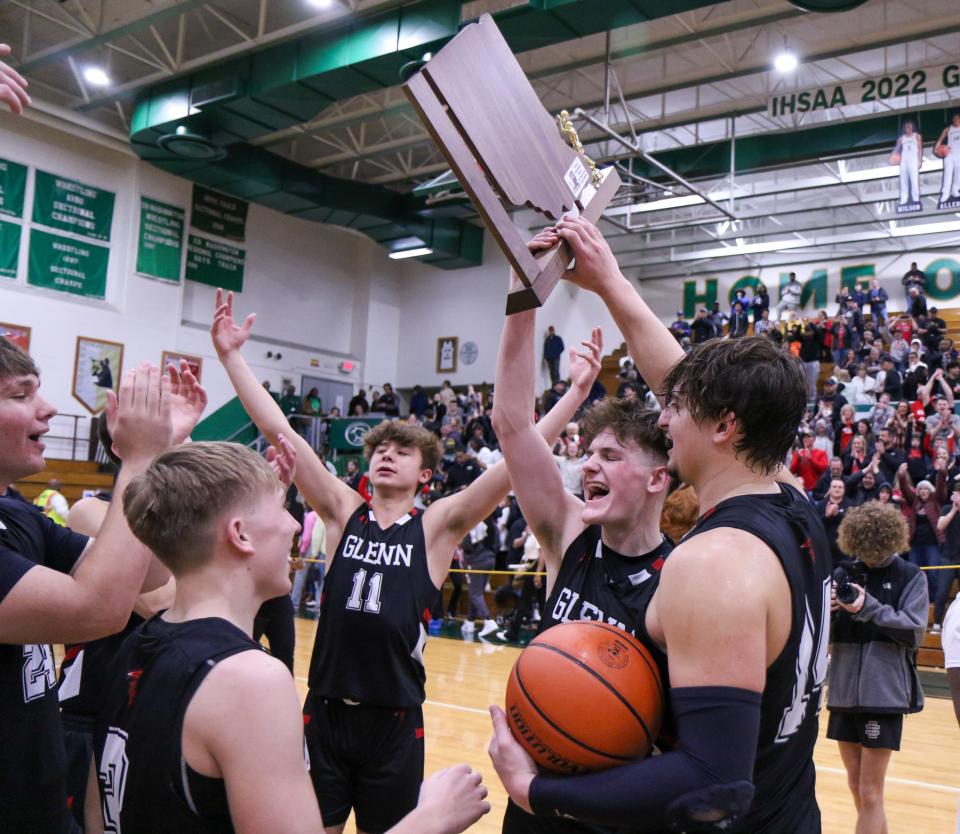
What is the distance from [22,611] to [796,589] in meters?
1.46

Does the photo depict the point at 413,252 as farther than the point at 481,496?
Yes

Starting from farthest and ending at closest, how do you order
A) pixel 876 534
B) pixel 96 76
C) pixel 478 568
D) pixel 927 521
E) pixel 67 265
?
1. pixel 67 265
2. pixel 96 76
3. pixel 478 568
4. pixel 927 521
5. pixel 876 534

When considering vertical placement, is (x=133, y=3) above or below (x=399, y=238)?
above

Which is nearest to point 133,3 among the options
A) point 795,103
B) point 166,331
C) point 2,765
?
point 166,331

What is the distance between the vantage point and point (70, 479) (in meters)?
16.7

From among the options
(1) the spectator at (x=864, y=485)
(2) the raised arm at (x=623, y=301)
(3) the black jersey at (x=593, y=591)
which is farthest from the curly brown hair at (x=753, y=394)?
(1) the spectator at (x=864, y=485)

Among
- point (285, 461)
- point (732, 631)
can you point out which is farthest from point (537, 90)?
point (732, 631)

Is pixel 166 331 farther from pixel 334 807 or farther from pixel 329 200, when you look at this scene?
pixel 334 807

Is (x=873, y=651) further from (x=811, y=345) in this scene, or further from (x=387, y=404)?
(x=387, y=404)

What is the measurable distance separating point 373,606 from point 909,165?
1325cm

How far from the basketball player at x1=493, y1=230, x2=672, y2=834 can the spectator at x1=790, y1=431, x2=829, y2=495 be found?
33.5 feet

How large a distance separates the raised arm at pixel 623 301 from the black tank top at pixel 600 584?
1.79ft

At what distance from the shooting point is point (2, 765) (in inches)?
76.6

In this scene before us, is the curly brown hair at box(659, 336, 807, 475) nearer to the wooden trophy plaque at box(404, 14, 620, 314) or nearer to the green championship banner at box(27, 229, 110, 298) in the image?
the wooden trophy plaque at box(404, 14, 620, 314)
